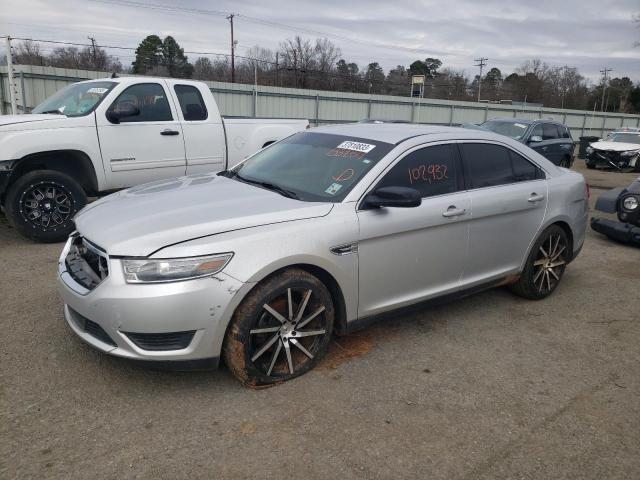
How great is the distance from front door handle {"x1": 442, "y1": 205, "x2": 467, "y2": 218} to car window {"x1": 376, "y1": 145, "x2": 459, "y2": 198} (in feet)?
0.48

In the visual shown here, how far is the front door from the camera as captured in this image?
3613mm

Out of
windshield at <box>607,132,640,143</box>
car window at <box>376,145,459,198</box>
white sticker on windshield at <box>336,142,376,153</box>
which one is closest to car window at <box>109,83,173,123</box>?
white sticker on windshield at <box>336,142,376,153</box>

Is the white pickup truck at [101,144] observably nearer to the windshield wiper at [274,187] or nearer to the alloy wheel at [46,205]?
the alloy wheel at [46,205]

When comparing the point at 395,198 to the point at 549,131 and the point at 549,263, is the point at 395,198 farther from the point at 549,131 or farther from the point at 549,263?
the point at 549,131

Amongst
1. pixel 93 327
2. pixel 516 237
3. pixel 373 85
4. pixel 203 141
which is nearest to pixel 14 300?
pixel 93 327

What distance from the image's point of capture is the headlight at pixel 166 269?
2920 millimetres

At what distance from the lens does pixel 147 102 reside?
6938 millimetres

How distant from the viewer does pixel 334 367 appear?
3621mm

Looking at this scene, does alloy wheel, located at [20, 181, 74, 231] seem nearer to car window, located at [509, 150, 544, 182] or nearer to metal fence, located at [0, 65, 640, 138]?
car window, located at [509, 150, 544, 182]

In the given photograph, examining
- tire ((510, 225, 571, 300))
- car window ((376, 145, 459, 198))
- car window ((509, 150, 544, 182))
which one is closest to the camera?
car window ((376, 145, 459, 198))

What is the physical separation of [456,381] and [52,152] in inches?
210

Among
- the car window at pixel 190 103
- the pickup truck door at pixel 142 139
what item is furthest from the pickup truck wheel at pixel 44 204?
the car window at pixel 190 103

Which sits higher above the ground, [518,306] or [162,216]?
[162,216]

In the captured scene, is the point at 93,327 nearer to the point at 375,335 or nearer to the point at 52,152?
the point at 375,335
